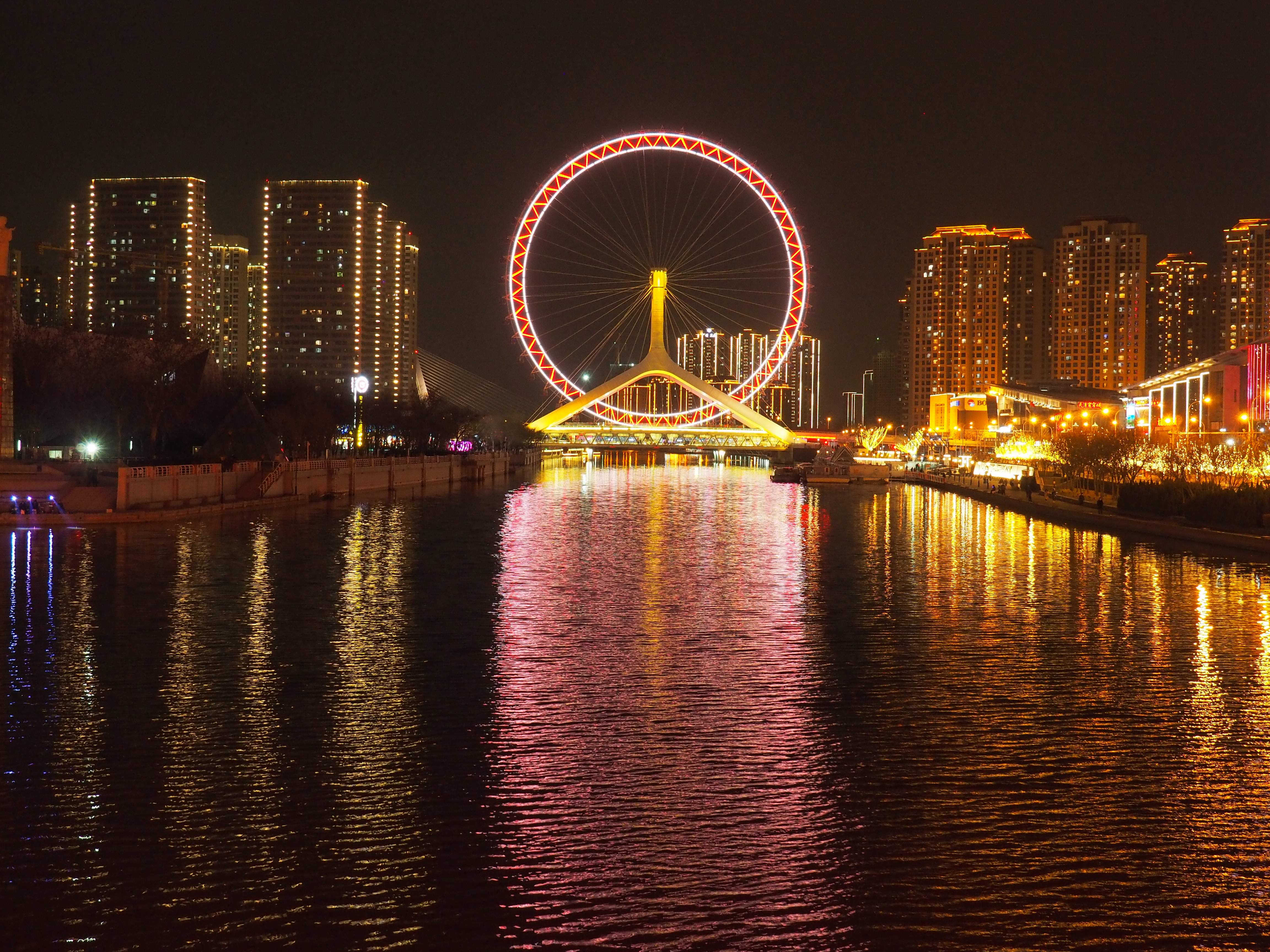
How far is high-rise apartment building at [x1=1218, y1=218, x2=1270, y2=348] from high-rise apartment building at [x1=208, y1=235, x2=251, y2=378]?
9504cm

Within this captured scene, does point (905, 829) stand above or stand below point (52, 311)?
below

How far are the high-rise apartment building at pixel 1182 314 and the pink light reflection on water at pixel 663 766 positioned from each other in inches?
5232

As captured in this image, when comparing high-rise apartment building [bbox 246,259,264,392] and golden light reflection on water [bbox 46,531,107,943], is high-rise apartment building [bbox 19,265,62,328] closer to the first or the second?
high-rise apartment building [bbox 246,259,264,392]

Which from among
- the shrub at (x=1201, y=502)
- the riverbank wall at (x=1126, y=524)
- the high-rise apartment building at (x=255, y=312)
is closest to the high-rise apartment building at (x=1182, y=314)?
the high-rise apartment building at (x=255, y=312)

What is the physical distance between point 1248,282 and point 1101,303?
61.4 ft

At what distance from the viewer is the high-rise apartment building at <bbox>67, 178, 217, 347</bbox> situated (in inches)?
4961

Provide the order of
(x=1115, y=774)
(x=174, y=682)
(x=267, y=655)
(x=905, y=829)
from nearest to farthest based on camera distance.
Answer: (x=905, y=829), (x=1115, y=774), (x=174, y=682), (x=267, y=655)

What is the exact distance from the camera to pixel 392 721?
362 inches

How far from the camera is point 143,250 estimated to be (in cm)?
13112

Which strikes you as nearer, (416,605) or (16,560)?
(416,605)

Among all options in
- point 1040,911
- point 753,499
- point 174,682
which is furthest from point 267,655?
point 753,499

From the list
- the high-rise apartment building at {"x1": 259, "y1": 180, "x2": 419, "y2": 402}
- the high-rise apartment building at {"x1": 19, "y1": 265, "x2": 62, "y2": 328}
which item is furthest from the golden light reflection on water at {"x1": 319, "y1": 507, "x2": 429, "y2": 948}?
the high-rise apartment building at {"x1": 259, "y1": 180, "x2": 419, "y2": 402}

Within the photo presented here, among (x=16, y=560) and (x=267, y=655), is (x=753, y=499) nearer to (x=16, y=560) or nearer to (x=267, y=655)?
(x=16, y=560)

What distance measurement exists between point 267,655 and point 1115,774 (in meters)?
7.17
